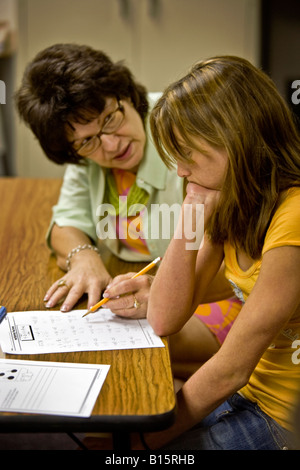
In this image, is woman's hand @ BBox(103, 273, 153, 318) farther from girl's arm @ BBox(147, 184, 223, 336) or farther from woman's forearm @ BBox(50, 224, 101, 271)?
woman's forearm @ BBox(50, 224, 101, 271)

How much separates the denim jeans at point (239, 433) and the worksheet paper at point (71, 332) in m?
0.21

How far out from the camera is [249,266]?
3.75 feet

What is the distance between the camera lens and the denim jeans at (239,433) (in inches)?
42.2

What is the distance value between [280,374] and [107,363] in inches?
13.8

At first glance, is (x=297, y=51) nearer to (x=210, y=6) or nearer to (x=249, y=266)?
(x=210, y=6)

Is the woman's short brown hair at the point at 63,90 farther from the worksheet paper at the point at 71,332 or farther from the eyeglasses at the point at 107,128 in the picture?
the worksheet paper at the point at 71,332

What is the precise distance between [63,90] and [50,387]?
78cm

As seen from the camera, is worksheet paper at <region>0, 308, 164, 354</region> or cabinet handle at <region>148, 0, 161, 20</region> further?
cabinet handle at <region>148, 0, 161, 20</region>

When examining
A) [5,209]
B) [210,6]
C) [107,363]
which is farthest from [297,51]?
[107,363]

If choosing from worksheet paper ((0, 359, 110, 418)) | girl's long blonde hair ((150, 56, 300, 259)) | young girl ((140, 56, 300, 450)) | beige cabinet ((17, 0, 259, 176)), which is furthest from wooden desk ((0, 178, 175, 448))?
beige cabinet ((17, 0, 259, 176))

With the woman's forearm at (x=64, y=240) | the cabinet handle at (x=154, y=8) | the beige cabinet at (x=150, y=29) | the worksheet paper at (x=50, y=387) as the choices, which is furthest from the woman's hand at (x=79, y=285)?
the cabinet handle at (x=154, y=8)

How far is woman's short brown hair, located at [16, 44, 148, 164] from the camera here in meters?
1.43

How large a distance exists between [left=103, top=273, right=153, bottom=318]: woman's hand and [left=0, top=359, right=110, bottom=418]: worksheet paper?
22 cm
